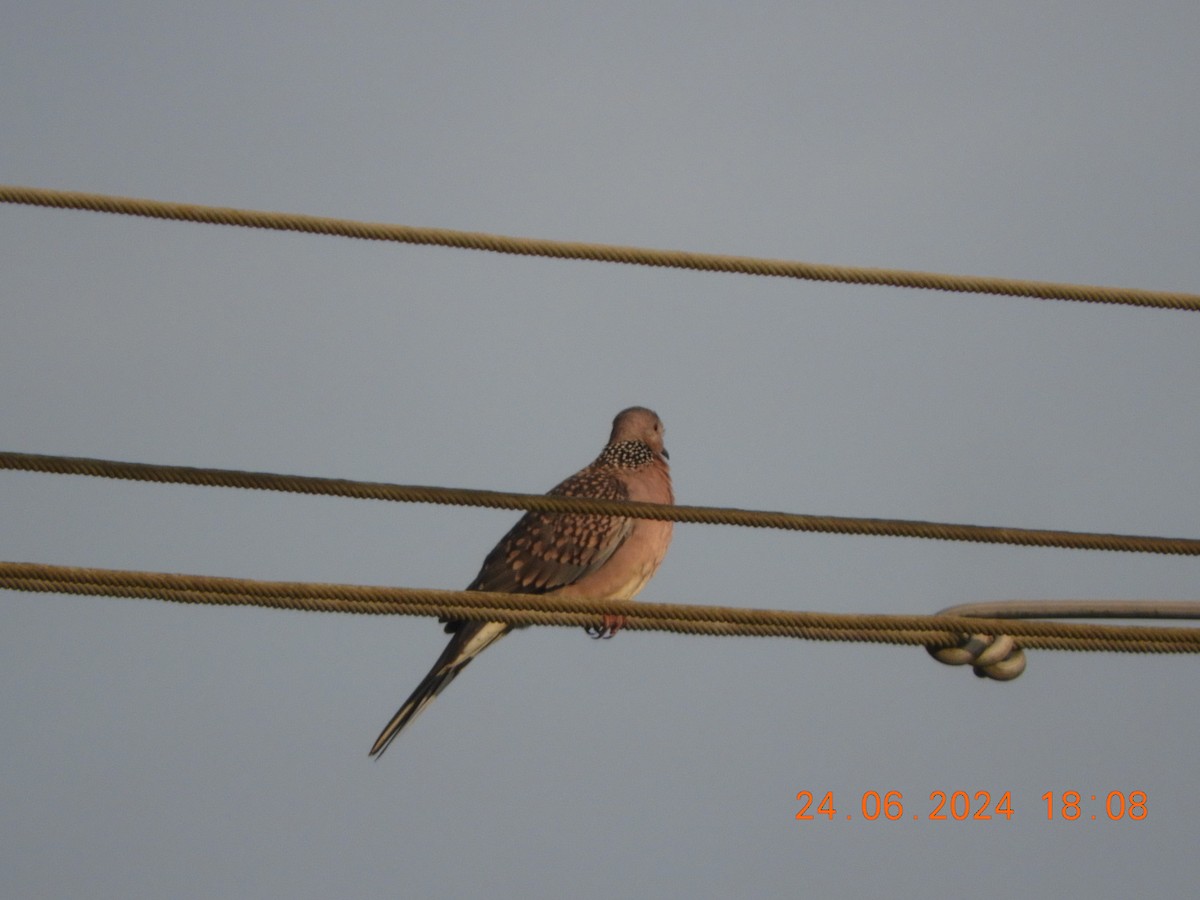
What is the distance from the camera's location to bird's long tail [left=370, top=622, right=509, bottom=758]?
6.89m

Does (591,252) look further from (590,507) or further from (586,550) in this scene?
(586,550)

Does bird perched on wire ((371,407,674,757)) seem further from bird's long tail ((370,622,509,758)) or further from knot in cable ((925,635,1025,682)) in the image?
knot in cable ((925,635,1025,682))

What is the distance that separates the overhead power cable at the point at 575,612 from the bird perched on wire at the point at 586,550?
136 inches

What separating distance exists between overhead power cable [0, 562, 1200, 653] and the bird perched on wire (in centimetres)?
345

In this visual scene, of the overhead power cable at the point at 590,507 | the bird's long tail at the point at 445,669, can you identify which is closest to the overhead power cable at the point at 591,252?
the overhead power cable at the point at 590,507

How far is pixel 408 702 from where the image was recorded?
7.03 meters

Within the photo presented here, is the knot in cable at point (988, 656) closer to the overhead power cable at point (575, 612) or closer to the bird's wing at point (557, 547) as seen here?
the overhead power cable at point (575, 612)

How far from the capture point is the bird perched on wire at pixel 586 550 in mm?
7754

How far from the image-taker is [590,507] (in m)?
4.15

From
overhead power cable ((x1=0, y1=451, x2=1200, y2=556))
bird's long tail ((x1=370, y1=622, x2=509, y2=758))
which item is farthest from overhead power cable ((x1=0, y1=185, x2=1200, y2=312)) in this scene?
bird's long tail ((x1=370, y1=622, x2=509, y2=758))

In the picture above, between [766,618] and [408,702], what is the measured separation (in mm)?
3424

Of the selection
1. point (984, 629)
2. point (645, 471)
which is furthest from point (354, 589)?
point (645, 471)

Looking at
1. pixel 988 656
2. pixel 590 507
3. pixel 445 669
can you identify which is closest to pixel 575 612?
pixel 590 507

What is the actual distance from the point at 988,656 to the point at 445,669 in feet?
12.1
